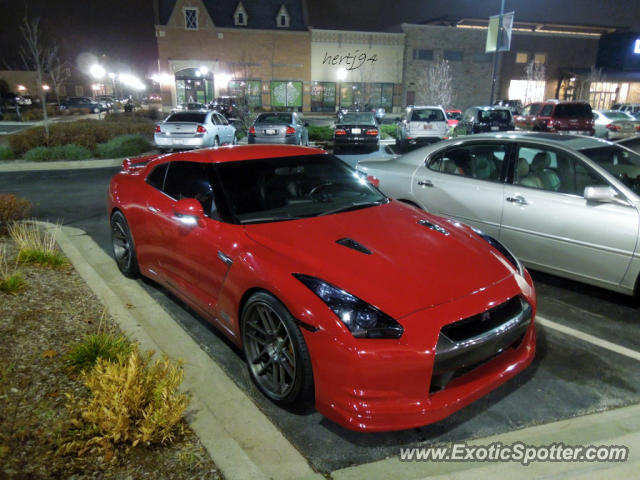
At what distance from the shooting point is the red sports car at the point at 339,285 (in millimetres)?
2703

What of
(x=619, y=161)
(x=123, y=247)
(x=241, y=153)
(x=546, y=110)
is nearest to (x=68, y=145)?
(x=123, y=247)

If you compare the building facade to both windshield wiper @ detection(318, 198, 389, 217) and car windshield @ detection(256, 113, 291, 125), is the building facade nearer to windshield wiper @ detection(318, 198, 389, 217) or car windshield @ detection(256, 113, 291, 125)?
car windshield @ detection(256, 113, 291, 125)

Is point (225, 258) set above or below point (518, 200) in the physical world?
below

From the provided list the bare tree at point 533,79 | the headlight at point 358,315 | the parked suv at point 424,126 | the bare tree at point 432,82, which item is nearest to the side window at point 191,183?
the headlight at point 358,315

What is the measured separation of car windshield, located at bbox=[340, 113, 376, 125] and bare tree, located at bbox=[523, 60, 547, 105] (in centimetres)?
3738

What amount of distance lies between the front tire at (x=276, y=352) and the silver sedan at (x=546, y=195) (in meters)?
2.31

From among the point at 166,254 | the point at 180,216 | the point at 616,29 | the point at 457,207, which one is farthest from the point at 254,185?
the point at 616,29

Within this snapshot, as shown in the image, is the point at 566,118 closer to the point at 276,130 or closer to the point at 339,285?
the point at 276,130

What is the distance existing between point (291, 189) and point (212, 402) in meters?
1.84

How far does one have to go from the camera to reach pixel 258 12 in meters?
45.3

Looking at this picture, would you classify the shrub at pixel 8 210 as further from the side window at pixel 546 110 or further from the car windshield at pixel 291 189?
the side window at pixel 546 110

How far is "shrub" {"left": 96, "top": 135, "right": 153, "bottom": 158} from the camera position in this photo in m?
16.0

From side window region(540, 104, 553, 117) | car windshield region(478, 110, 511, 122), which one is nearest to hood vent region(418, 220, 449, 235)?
car windshield region(478, 110, 511, 122)

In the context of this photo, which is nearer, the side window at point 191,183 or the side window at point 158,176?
the side window at point 191,183
